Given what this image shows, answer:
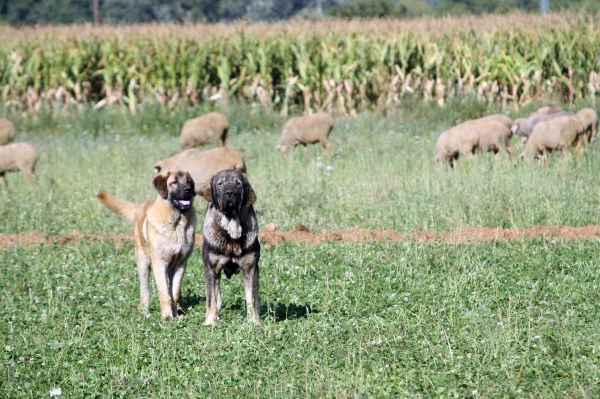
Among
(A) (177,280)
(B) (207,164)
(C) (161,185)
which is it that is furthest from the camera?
(B) (207,164)

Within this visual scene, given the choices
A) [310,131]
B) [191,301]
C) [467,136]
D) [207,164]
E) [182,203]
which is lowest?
[191,301]

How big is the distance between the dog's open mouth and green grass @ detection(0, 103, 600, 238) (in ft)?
15.8

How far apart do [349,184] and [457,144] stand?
121 inches

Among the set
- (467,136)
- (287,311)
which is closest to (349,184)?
(467,136)

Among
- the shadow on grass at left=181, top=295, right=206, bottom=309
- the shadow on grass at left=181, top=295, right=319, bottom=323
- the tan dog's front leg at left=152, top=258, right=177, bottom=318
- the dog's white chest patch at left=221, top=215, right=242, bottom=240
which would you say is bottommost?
the shadow on grass at left=181, top=295, right=206, bottom=309

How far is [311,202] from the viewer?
14531 millimetres

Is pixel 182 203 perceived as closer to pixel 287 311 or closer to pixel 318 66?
pixel 287 311

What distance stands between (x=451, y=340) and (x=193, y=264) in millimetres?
4595

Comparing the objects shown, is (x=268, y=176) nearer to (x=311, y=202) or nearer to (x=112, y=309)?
(x=311, y=202)

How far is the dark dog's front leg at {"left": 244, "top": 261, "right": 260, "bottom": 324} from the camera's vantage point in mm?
7797

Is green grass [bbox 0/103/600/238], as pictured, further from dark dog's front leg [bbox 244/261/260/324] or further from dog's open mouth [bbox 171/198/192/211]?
dark dog's front leg [bbox 244/261/260/324]

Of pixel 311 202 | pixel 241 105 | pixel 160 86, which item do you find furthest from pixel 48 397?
pixel 160 86

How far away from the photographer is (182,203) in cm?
837

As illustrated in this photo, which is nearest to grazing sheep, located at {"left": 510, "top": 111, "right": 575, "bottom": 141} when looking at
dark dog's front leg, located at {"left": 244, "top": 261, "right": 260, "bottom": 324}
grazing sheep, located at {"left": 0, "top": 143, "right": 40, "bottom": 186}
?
grazing sheep, located at {"left": 0, "top": 143, "right": 40, "bottom": 186}
